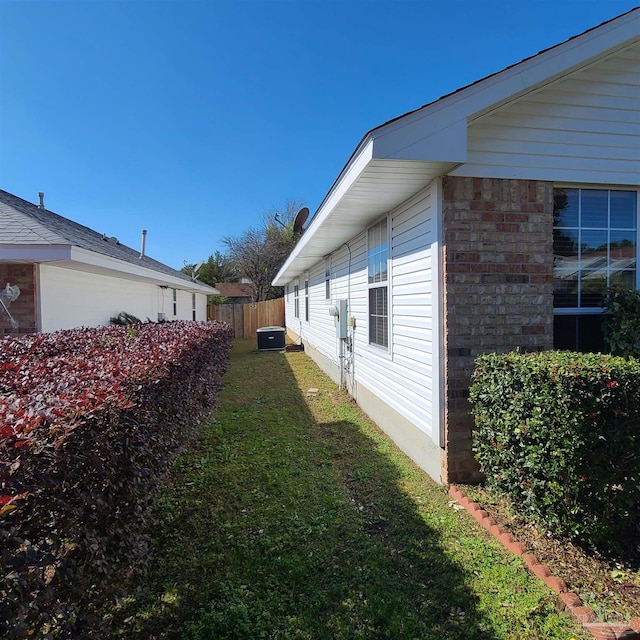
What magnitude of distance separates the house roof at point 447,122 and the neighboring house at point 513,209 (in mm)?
12

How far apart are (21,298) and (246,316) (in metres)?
15.9

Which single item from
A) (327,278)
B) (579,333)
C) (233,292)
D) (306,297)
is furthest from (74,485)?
(233,292)

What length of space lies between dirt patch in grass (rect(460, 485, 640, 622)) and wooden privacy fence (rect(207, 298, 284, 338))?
20.3 meters

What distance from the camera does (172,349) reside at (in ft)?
12.5

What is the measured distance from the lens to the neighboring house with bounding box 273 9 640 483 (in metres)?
3.57

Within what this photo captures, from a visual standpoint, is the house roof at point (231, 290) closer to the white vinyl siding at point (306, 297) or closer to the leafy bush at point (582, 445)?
the white vinyl siding at point (306, 297)

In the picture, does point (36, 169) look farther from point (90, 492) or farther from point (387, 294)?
point (90, 492)

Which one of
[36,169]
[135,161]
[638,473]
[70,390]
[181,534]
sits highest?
[135,161]

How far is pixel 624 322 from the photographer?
12.6 feet

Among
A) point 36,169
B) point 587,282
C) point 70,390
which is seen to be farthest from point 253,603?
point 36,169

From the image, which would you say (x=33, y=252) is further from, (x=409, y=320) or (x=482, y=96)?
(x=482, y=96)

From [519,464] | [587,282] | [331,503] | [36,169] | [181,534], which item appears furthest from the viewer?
[36,169]

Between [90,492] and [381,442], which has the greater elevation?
[90,492]

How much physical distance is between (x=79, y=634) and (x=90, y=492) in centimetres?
54
